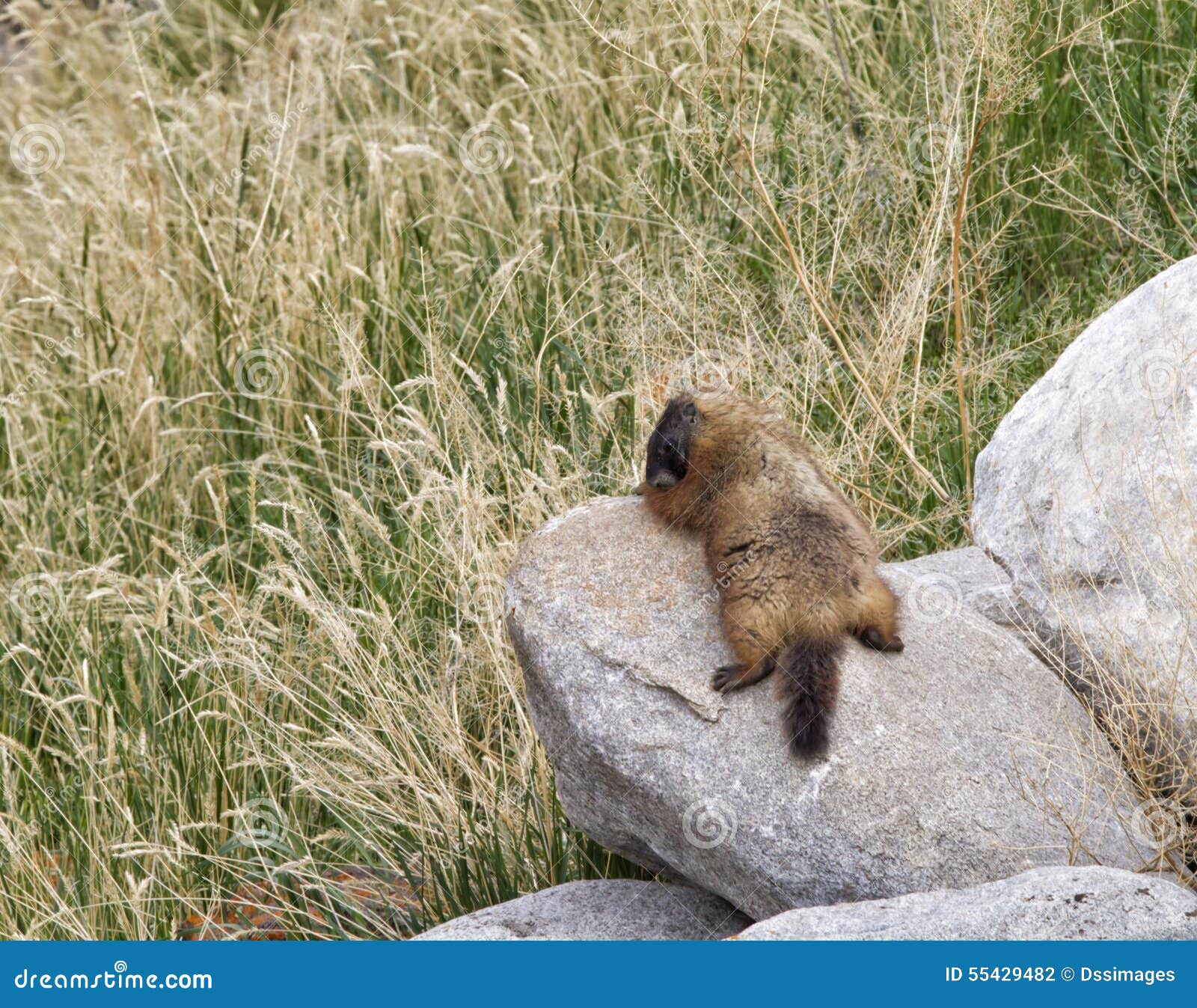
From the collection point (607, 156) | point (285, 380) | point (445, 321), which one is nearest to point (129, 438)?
point (285, 380)

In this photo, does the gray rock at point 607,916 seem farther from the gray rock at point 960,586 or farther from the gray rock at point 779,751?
the gray rock at point 960,586

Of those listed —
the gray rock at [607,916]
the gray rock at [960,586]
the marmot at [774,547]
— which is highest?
the marmot at [774,547]

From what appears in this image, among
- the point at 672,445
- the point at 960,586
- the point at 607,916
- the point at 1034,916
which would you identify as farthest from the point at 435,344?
the point at 1034,916

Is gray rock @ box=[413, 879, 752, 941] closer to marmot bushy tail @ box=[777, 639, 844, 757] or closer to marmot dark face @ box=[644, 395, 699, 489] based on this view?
marmot bushy tail @ box=[777, 639, 844, 757]

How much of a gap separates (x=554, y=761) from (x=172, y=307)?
12.9ft

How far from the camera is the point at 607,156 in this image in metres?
7.08

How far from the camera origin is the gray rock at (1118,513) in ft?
11.9

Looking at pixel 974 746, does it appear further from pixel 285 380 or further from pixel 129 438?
pixel 129 438

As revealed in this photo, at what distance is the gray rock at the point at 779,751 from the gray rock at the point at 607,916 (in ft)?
0.34

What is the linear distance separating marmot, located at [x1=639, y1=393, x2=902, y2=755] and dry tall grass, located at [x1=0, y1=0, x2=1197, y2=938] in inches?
35.5

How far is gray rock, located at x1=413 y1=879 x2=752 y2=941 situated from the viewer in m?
3.46

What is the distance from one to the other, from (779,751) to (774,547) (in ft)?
1.71

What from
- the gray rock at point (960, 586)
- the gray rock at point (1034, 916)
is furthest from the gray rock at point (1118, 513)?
the gray rock at point (1034, 916)

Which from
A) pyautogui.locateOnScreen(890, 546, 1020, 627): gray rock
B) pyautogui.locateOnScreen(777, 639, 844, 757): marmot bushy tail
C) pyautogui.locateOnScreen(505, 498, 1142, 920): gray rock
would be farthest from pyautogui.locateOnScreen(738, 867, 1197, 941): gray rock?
pyautogui.locateOnScreen(890, 546, 1020, 627): gray rock
